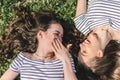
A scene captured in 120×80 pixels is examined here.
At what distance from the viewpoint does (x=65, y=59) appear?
450 cm

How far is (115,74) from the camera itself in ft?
14.9

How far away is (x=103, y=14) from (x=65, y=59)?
2.53 ft

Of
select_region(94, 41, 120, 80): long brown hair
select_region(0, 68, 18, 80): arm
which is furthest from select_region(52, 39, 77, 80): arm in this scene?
select_region(0, 68, 18, 80): arm

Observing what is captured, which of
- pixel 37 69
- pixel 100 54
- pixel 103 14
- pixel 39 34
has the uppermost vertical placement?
pixel 103 14

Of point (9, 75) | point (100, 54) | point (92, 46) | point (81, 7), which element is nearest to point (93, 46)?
point (92, 46)

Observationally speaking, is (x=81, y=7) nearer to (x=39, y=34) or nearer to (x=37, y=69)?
(x=39, y=34)

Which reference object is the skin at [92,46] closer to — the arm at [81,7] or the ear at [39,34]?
the ear at [39,34]

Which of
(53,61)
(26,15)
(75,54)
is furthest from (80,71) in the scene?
(26,15)

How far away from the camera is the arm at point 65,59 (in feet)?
14.7

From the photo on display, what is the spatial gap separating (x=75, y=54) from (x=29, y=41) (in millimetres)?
664

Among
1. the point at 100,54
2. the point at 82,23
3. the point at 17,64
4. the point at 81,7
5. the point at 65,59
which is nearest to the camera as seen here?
the point at 100,54

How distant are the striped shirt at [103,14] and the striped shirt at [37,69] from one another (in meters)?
0.69

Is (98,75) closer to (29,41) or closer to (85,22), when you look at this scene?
(85,22)

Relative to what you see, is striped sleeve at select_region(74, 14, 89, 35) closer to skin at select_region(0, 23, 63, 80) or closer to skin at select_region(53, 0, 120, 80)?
skin at select_region(53, 0, 120, 80)
